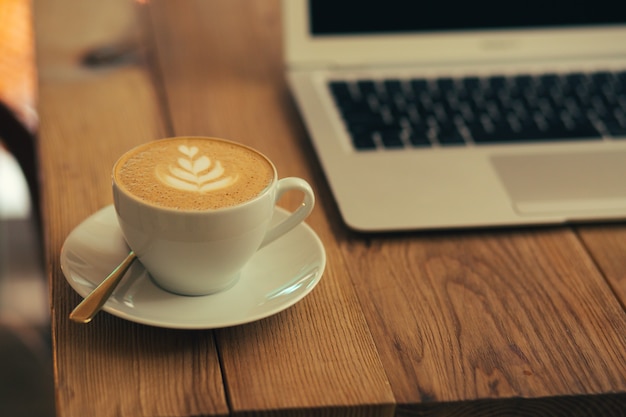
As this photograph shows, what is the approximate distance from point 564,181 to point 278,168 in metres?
0.25

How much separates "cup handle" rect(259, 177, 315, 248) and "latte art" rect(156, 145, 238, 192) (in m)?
0.03

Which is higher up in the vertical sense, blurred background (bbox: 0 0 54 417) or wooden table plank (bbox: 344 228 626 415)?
wooden table plank (bbox: 344 228 626 415)

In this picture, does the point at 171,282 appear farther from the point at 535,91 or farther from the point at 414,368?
the point at 535,91

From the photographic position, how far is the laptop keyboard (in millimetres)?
758

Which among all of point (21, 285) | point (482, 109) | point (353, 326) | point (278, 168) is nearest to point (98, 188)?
point (278, 168)

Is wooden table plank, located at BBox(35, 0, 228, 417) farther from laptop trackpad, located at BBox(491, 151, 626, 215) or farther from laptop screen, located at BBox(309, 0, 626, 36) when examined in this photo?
laptop trackpad, located at BBox(491, 151, 626, 215)

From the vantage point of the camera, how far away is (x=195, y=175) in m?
0.52

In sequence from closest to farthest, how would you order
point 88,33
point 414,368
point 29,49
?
point 414,368 → point 88,33 → point 29,49

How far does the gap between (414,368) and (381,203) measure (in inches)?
7.4

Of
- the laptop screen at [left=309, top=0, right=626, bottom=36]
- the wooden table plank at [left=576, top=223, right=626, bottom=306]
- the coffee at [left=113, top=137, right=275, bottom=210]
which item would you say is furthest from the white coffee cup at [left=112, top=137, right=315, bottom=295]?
the laptop screen at [left=309, top=0, right=626, bottom=36]

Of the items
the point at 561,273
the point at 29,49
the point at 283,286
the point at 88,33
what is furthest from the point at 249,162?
the point at 29,49

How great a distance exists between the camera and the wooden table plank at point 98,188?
1.53 ft

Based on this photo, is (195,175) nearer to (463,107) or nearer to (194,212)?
(194,212)

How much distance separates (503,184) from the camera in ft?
2.27
